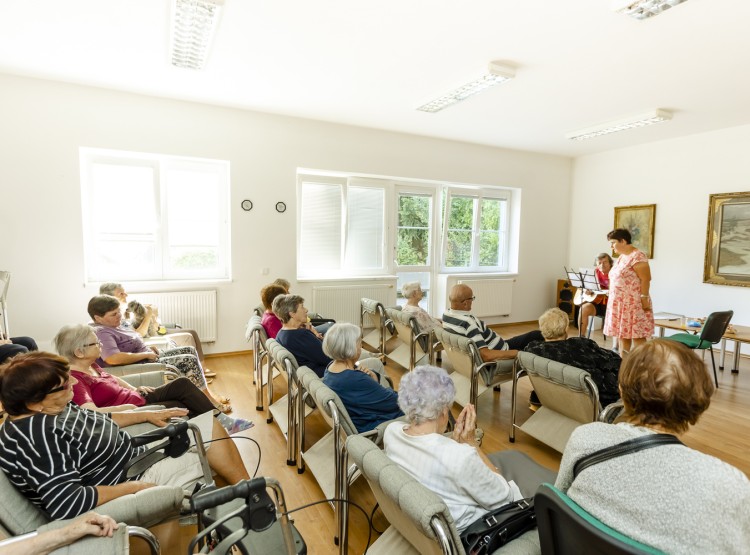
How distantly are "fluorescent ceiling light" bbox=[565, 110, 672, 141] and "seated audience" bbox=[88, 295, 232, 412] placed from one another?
17.7ft

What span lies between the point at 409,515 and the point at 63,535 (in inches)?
37.6

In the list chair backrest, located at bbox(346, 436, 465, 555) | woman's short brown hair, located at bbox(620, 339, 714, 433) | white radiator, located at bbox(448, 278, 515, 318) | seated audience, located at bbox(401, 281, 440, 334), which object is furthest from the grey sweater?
white radiator, located at bbox(448, 278, 515, 318)

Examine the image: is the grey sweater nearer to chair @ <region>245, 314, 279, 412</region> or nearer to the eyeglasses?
the eyeglasses

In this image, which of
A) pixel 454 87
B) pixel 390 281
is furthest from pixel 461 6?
pixel 390 281

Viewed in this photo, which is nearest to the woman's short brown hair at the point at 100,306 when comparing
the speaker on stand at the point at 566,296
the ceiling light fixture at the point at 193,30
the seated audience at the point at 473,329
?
→ the ceiling light fixture at the point at 193,30

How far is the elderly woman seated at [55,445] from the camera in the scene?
1.31 metres

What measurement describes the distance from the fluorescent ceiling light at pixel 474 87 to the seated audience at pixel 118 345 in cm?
345

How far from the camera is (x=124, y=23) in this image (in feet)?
9.64

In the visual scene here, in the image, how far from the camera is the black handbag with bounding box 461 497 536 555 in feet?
4.22

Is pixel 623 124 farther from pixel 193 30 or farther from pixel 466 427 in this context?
pixel 466 427

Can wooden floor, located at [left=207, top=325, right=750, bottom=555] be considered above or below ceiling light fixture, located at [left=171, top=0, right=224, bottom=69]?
below

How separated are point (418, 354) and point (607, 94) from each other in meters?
3.25

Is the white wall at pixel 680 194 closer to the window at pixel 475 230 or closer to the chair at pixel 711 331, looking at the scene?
the chair at pixel 711 331

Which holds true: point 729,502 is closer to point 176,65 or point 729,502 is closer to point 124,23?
point 124,23
